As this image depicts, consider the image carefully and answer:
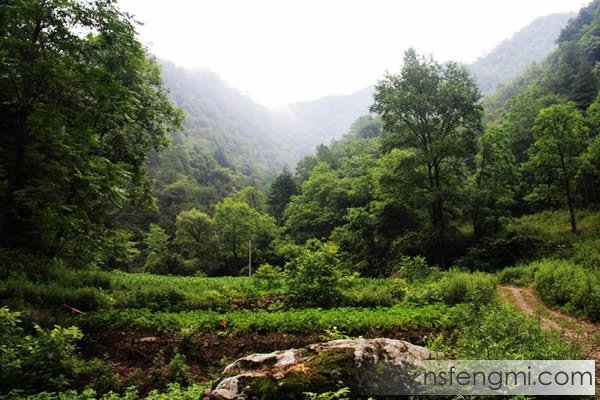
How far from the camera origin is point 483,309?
8.90 meters

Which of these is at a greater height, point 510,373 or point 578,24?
point 578,24

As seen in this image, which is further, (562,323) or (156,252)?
(156,252)

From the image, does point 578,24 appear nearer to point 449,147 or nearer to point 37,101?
point 449,147

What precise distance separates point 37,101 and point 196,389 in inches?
406

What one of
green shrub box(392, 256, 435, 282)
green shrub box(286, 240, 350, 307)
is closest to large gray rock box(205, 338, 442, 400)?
green shrub box(286, 240, 350, 307)

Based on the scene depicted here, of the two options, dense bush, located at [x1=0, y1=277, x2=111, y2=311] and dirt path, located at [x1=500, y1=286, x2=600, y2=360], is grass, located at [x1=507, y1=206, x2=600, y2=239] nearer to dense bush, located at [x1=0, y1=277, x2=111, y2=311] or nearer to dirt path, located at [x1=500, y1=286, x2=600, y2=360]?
dirt path, located at [x1=500, y1=286, x2=600, y2=360]

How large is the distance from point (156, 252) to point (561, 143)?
157ft

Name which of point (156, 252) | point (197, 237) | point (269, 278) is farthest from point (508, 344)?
point (156, 252)

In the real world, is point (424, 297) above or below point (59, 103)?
below

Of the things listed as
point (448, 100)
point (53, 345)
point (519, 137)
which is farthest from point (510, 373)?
point (519, 137)

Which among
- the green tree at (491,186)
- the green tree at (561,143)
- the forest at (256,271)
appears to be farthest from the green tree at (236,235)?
the green tree at (561,143)

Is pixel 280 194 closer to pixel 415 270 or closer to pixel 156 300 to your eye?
pixel 415 270

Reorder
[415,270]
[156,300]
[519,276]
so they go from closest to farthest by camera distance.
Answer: [156,300], [519,276], [415,270]

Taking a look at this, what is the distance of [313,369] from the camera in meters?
4.84
